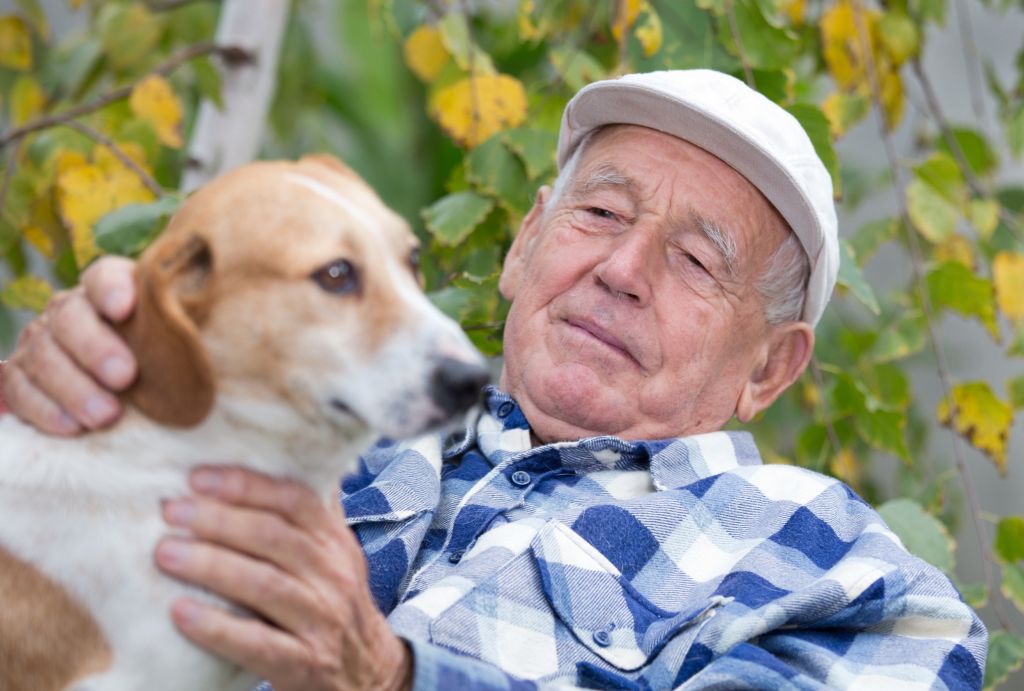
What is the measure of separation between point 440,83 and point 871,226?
786 millimetres

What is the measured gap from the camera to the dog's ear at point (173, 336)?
3.07ft

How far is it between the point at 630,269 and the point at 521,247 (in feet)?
1.04

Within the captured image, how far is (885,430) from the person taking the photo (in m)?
1.91

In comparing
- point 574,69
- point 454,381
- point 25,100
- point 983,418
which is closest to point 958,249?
point 983,418

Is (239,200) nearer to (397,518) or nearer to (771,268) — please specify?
(397,518)

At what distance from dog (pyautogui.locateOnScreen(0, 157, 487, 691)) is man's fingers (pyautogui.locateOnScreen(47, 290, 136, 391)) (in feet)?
0.05

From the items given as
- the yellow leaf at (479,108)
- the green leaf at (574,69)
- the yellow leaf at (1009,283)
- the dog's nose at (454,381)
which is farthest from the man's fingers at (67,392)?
the yellow leaf at (1009,283)

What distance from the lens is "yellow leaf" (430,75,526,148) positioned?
1.91 m

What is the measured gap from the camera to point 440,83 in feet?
6.52

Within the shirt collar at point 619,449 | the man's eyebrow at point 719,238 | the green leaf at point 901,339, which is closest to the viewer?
the shirt collar at point 619,449

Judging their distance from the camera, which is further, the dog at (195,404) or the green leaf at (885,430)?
the green leaf at (885,430)

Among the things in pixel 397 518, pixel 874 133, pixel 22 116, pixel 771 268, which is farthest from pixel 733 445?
pixel 874 133

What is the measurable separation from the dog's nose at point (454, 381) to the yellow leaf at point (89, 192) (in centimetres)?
106

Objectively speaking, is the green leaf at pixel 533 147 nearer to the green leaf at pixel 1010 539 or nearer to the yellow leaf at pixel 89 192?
the yellow leaf at pixel 89 192
